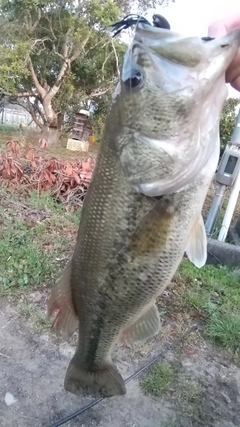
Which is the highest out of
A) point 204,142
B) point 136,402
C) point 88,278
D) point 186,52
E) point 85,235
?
point 186,52

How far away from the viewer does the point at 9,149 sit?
7.34 meters

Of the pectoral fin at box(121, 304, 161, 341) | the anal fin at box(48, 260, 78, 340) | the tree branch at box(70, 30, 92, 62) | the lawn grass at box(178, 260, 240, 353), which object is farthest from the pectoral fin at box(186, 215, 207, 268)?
the tree branch at box(70, 30, 92, 62)

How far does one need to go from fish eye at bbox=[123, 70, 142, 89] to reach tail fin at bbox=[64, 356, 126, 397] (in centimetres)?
112

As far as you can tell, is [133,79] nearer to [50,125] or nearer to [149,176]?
[149,176]

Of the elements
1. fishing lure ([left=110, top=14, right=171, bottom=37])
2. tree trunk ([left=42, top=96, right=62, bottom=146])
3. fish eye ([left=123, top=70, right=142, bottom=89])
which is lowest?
tree trunk ([left=42, top=96, right=62, bottom=146])

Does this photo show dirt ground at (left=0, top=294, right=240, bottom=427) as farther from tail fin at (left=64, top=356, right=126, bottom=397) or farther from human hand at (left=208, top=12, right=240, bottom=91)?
human hand at (left=208, top=12, right=240, bottom=91)

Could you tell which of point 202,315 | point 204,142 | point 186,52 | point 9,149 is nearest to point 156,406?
point 202,315

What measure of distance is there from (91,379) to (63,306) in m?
0.39

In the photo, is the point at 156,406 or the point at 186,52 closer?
the point at 186,52

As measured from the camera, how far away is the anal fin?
1.54 m

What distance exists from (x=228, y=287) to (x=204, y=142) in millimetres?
3445

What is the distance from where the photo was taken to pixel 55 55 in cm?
1511

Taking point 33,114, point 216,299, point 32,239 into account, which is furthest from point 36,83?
point 216,299

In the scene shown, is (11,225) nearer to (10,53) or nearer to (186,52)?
(186,52)
